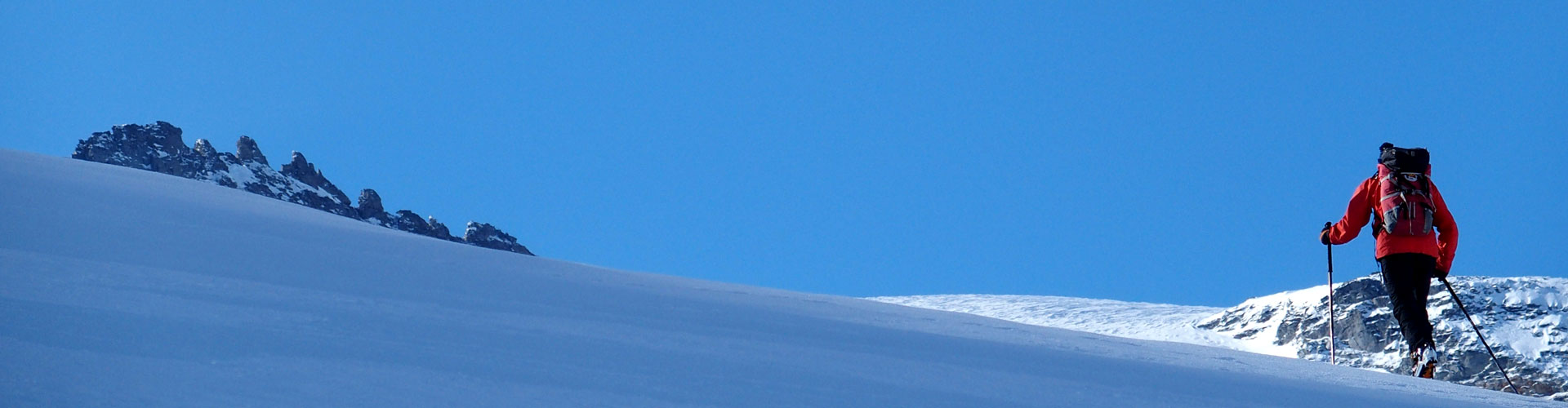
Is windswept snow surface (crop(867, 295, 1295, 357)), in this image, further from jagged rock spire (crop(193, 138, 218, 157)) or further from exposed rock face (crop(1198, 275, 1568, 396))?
jagged rock spire (crop(193, 138, 218, 157))

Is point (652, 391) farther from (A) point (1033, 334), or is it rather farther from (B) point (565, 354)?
(A) point (1033, 334)

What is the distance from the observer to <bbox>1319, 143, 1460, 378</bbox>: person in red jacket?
26.4ft

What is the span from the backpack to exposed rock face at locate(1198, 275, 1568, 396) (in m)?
4.61

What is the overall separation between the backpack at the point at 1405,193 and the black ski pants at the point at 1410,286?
0.24 metres

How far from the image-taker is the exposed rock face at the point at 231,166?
6412cm

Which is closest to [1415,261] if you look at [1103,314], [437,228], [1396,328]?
[1396,328]

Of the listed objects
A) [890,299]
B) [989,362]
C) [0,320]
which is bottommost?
[0,320]

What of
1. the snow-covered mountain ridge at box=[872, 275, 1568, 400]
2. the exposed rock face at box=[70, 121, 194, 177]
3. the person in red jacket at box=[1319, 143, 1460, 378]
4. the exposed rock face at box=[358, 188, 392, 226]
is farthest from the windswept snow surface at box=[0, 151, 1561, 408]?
the exposed rock face at box=[70, 121, 194, 177]

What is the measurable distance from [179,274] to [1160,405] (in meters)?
3.62

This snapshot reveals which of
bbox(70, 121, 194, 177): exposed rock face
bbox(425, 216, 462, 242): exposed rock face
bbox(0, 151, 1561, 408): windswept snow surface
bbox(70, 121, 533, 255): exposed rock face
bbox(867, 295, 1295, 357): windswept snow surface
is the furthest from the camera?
bbox(70, 121, 194, 177): exposed rock face

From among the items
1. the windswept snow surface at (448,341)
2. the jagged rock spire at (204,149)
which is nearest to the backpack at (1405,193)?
the windswept snow surface at (448,341)

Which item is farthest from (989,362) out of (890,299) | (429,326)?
(890,299)

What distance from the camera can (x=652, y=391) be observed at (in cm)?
292

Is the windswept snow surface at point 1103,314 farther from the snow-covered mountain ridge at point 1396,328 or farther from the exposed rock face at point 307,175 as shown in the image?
the exposed rock face at point 307,175
